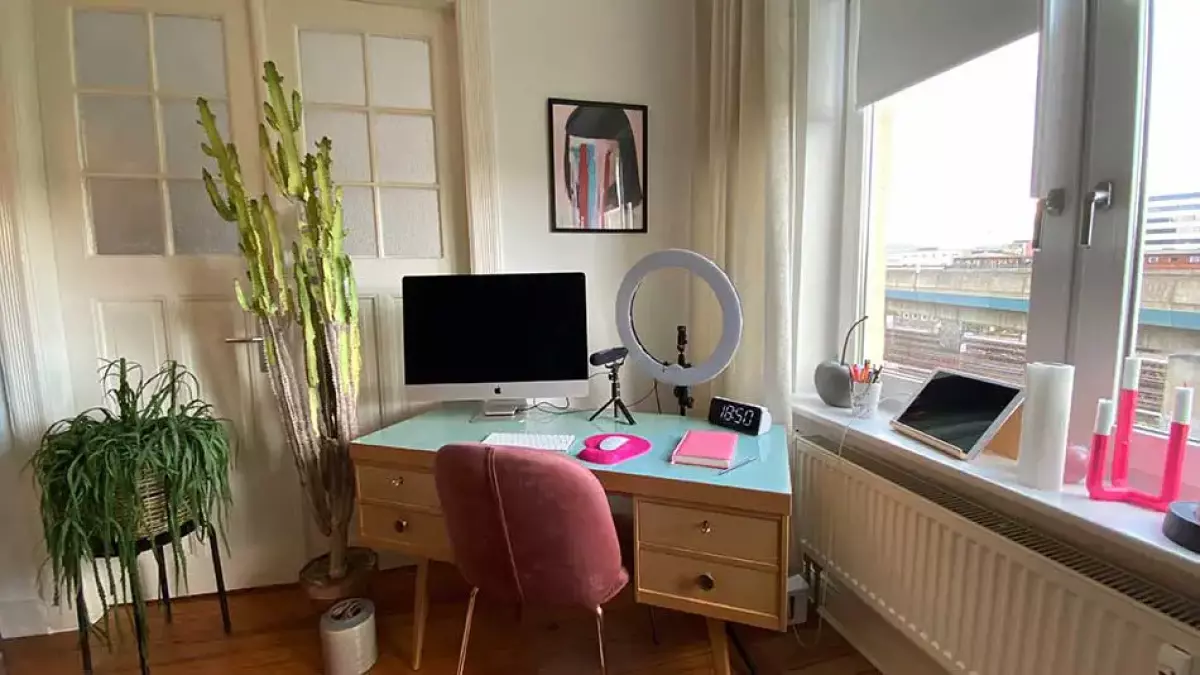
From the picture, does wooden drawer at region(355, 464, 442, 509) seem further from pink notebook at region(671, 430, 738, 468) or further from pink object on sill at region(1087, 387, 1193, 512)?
pink object on sill at region(1087, 387, 1193, 512)

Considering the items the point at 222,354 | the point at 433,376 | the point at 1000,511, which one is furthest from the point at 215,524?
the point at 1000,511

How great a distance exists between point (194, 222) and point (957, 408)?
7.94 ft

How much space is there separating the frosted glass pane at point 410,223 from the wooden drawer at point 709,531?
1290mm

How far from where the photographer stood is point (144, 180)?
5.90ft

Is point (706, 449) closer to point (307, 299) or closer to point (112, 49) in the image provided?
point (307, 299)

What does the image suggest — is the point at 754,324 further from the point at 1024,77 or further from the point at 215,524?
the point at 215,524

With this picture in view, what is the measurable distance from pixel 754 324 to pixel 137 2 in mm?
2275

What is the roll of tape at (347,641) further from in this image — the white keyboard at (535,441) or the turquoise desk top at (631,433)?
the white keyboard at (535,441)

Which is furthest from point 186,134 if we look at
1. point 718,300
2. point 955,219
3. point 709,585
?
point 955,219

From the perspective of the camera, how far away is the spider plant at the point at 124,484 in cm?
139

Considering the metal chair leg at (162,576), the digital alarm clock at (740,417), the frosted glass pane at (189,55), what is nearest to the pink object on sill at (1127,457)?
the digital alarm clock at (740,417)

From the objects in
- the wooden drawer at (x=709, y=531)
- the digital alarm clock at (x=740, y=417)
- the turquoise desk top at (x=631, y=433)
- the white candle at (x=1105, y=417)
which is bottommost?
the wooden drawer at (x=709, y=531)

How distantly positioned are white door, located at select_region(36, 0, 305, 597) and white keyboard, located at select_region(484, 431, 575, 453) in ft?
3.33

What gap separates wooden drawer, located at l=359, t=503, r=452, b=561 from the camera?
58.8 inches
